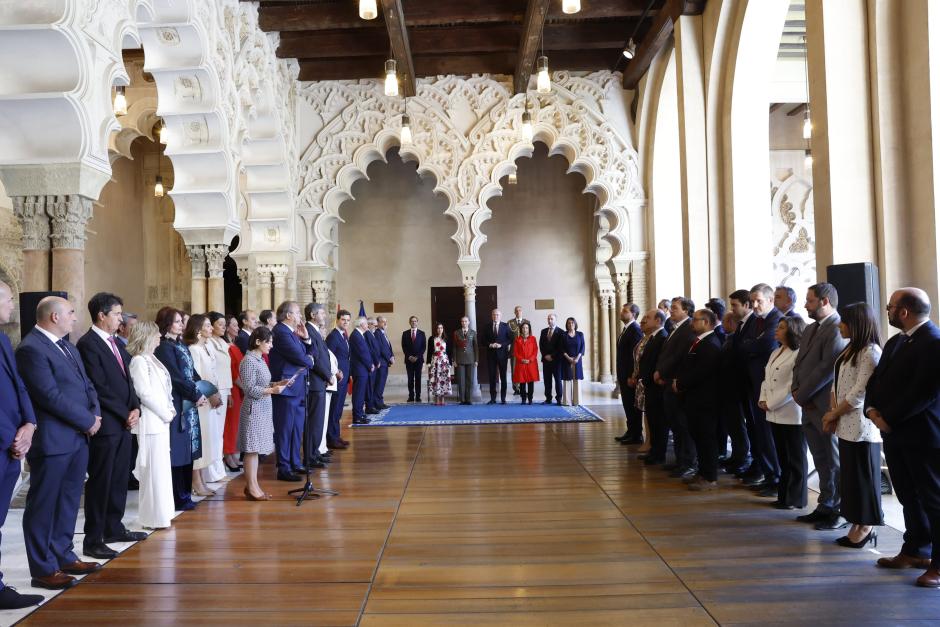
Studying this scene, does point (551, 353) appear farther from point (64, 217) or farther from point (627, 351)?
point (64, 217)

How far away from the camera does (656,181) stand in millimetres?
11453

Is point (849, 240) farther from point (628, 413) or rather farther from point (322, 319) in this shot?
point (322, 319)

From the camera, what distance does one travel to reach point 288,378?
557cm

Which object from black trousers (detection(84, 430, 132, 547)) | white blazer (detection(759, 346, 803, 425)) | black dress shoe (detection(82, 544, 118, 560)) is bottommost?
black dress shoe (detection(82, 544, 118, 560))

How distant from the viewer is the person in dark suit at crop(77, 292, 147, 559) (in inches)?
160

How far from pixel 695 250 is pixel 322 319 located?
456 centimetres

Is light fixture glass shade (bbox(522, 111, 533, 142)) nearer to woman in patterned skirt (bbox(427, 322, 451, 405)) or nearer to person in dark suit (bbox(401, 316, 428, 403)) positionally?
woman in patterned skirt (bbox(427, 322, 451, 405))

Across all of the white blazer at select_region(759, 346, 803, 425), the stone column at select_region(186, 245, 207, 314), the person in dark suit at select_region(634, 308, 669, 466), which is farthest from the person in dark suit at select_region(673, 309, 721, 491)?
the stone column at select_region(186, 245, 207, 314)

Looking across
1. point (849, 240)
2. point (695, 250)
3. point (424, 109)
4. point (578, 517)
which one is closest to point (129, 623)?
point (578, 517)

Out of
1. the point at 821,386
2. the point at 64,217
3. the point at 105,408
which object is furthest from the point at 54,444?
the point at 821,386

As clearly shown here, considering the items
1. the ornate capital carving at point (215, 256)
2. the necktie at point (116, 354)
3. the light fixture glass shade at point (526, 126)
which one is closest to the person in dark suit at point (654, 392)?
the necktie at point (116, 354)

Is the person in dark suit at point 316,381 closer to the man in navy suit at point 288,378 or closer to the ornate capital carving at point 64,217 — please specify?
the man in navy suit at point 288,378

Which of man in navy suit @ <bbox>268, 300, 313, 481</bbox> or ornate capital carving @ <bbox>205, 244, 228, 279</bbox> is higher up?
ornate capital carving @ <bbox>205, 244, 228, 279</bbox>

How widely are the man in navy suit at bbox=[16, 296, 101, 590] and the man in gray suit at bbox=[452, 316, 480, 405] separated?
25.0ft
